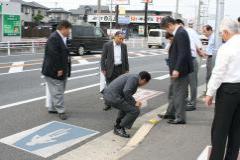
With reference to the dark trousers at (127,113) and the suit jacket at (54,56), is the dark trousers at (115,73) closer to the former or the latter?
the suit jacket at (54,56)

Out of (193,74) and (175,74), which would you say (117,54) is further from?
(175,74)

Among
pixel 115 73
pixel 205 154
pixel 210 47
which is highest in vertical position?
pixel 210 47

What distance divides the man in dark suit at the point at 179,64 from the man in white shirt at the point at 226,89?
2.30m

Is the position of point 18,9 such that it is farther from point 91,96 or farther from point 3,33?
point 91,96

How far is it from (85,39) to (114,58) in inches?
657

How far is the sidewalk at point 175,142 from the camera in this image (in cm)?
561

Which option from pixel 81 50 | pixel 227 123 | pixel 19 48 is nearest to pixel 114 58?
pixel 227 123

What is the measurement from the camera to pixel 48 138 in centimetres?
679

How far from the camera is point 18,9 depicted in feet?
92.3

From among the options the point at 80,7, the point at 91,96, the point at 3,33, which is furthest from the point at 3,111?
the point at 80,7

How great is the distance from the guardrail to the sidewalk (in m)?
18.5

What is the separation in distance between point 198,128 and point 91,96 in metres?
4.17

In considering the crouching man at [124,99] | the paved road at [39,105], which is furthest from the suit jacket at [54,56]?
the crouching man at [124,99]

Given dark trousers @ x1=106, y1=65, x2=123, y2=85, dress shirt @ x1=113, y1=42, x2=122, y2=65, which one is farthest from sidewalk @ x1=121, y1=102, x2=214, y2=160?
dress shirt @ x1=113, y1=42, x2=122, y2=65
